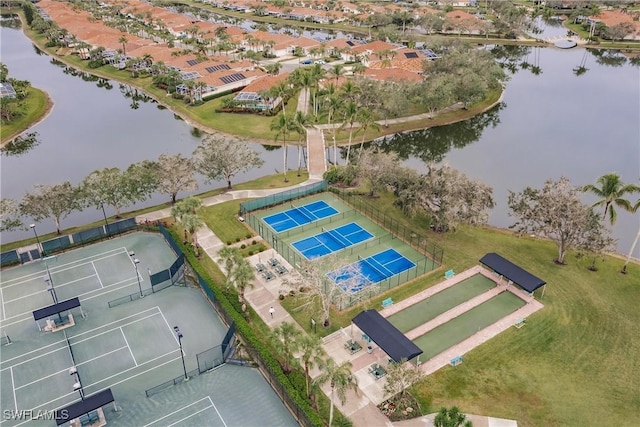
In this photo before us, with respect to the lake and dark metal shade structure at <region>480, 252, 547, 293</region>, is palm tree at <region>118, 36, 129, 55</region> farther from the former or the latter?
dark metal shade structure at <region>480, 252, 547, 293</region>

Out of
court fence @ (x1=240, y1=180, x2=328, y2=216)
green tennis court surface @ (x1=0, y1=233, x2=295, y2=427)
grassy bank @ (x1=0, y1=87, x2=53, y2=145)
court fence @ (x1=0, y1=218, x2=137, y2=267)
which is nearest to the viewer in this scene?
green tennis court surface @ (x1=0, y1=233, x2=295, y2=427)

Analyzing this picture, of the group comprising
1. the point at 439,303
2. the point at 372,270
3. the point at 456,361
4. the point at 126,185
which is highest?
the point at 126,185

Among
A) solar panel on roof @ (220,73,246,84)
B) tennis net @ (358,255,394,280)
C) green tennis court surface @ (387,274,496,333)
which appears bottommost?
green tennis court surface @ (387,274,496,333)

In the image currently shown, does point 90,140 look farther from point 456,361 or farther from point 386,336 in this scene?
point 456,361

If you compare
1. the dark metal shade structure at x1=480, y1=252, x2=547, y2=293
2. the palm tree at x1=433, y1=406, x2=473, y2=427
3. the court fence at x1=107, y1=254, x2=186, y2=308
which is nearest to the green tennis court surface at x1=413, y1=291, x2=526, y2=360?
the dark metal shade structure at x1=480, y1=252, x2=547, y2=293

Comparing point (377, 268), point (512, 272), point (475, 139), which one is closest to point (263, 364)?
point (377, 268)

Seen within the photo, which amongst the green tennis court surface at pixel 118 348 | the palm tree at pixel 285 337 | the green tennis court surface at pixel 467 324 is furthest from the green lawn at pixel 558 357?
the green tennis court surface at pixel 118 348
